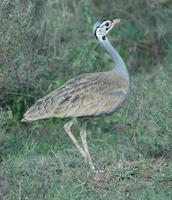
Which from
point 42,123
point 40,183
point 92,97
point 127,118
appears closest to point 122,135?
point 127,118

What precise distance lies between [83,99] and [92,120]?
165 cm

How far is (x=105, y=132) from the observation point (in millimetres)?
9195

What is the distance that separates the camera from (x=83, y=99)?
25.1 ft

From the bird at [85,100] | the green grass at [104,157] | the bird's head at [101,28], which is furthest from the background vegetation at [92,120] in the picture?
the bird's head at [101,28]

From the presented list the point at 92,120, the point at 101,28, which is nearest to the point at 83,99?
the point at 101,28

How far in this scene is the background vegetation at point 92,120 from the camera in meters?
6.95

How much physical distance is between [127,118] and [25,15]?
58.1 inches

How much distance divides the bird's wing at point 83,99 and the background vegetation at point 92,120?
34 cm

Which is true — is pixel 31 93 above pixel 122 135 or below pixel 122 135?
above

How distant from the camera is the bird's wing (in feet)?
24.9

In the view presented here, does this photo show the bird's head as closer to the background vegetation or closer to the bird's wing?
the bird's wing

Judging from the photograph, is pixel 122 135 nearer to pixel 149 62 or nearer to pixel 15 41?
pixel 15 41

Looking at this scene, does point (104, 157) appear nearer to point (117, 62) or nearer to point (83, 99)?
point (83, 99)

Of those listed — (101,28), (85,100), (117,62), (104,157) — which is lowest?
(104,157)
